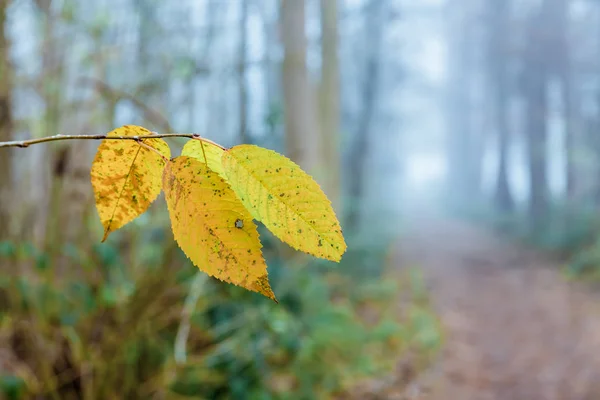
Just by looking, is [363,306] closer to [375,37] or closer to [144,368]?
[144,368]

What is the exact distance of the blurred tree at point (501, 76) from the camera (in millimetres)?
14091

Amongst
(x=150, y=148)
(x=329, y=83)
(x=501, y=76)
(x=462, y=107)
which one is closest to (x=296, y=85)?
(x=329, y=83)

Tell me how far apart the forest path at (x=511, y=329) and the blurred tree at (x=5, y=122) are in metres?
3.22

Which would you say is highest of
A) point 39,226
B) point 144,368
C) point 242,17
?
point 242,17

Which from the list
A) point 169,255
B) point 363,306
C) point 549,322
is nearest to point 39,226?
point 169,255

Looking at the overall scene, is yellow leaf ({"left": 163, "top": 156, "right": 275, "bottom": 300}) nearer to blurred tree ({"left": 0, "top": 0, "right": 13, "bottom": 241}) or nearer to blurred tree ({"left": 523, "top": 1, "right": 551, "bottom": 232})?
blurred tree ({"left": 0, "top": 0, "right": 13, "bottom": 241})

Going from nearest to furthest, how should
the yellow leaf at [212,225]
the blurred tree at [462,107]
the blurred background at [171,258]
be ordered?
the yellow leaf at [212,225], the blurred background at [171,258], the blurred tree at [462,107]

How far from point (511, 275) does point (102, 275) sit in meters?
8.12

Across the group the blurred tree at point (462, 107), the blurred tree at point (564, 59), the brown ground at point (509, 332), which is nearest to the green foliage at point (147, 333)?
the brown ground at point (509, 332)

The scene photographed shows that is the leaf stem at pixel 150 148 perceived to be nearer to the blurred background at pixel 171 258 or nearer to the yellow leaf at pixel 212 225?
the yellow leaf at pixel 212 225

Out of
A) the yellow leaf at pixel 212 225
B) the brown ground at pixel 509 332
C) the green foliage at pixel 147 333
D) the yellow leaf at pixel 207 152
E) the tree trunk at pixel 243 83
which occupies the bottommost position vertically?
the brown ground at pixel 509 332

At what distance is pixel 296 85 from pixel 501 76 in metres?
13.5

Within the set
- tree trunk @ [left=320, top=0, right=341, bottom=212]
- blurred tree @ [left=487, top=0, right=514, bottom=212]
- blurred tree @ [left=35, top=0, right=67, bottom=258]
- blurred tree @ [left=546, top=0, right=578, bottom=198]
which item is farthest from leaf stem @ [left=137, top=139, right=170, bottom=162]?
blurred tree @ [left=487, top=0, right=514, bottom=212]

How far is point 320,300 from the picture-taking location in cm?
387
